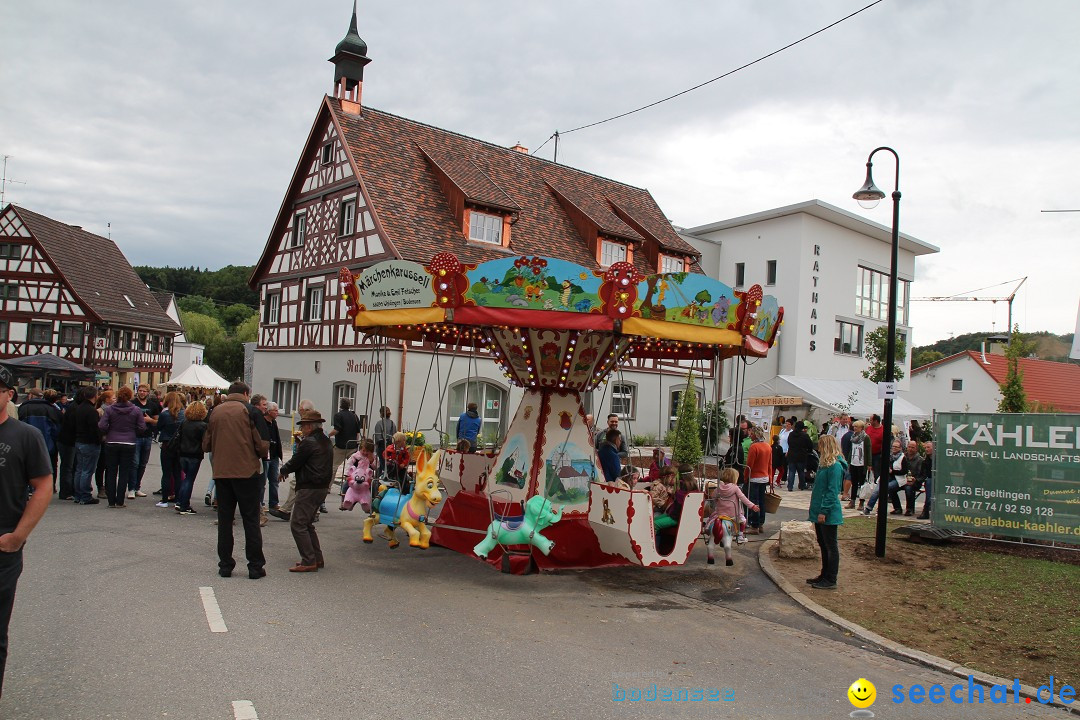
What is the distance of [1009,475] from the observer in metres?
10.4

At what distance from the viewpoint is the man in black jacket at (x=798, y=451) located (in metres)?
17.4

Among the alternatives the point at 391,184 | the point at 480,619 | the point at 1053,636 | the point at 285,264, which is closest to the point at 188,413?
the point at 480,619

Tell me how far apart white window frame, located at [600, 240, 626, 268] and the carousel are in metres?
17.9

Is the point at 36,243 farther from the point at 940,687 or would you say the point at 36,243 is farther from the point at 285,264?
the point at 940,687

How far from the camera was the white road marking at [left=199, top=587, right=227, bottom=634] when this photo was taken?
239 inches

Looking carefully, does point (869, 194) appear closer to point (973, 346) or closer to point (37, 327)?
point (37, 327)

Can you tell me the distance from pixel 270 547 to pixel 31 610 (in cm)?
322

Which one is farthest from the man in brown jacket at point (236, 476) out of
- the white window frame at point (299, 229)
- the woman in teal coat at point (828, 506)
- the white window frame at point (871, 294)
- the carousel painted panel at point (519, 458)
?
the white window frame at point (871, 294)

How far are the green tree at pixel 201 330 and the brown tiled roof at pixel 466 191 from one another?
48306mm

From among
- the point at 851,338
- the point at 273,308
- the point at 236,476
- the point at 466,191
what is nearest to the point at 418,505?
the point at 236,476

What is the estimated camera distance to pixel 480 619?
22.4 feet

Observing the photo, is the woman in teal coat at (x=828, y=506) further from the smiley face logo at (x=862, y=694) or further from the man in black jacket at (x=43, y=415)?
the man in black jacket at (x=43, y=415)

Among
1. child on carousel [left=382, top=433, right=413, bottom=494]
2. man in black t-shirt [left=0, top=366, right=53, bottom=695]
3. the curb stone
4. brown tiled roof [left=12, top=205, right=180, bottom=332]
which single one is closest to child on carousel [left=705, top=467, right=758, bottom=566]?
the curb stone

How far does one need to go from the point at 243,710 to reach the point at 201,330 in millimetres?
71135
